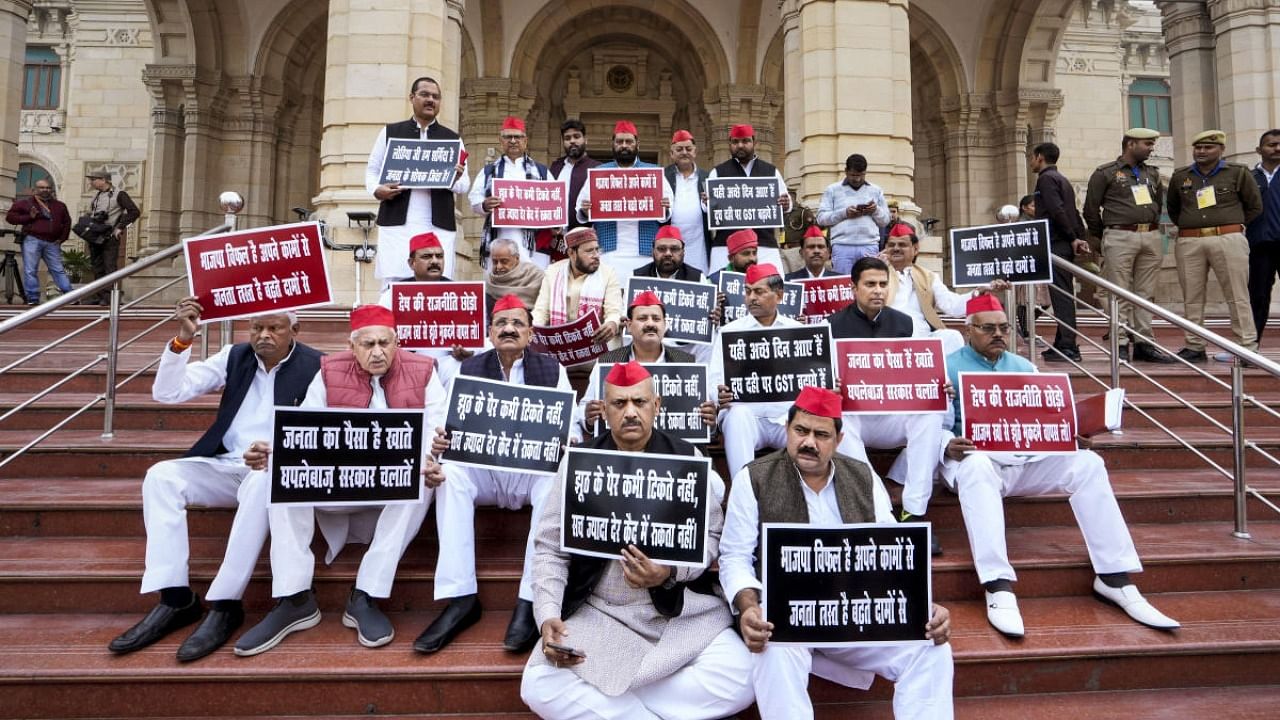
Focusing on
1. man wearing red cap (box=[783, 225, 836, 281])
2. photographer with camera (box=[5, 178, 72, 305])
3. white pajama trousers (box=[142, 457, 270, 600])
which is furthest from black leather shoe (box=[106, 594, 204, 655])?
photographer with camera (box=[5, 178, 72, 305])

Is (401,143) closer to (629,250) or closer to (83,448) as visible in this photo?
(629,250)

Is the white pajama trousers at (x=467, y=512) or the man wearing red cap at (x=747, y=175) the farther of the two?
the man wearing red cap at (x=747, y=175)

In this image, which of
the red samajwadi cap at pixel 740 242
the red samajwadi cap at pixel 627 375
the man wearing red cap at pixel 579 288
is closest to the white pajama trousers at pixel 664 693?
the red samajwadi cap at pixel 627 375

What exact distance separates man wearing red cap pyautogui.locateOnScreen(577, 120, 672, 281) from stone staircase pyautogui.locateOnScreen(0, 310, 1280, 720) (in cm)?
289

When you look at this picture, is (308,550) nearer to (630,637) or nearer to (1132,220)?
(630,637)

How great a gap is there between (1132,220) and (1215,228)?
2.35 feet

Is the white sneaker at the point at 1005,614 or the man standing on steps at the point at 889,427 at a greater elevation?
the man standing on steps at the point at 889,427

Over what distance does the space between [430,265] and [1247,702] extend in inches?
197

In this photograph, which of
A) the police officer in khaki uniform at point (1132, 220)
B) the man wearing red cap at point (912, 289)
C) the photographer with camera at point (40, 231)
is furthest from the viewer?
the photographer with camera at point (40, 231)

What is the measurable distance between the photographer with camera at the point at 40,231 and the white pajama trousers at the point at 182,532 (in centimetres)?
831

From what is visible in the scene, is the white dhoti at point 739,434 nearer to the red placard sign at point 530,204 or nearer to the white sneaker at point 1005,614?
the white sneaker at point 1005,614

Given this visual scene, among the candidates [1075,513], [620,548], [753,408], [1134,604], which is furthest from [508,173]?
[1134,604]

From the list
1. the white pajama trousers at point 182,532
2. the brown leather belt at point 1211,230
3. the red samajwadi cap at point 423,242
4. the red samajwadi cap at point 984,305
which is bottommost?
the white pajama trousers at point 182,532

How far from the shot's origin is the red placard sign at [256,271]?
425 cm
